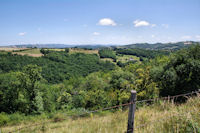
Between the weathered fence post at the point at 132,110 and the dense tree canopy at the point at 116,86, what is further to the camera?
the dense tree canopy at the point at 116,86

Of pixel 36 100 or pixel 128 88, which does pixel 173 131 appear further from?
pixel 36 100

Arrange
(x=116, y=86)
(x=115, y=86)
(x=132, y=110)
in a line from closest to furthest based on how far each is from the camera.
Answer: (x=132, y=110), (x=116, y=86), (x=115, y=86)

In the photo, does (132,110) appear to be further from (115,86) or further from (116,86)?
(115,86)

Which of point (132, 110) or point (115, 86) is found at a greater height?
point (132, 110)

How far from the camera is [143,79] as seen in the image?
21.1 meters

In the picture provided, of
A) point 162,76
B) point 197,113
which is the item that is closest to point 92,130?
point 197,113

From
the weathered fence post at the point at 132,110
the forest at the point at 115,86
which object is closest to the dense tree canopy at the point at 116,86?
the forest at the point at 115,86

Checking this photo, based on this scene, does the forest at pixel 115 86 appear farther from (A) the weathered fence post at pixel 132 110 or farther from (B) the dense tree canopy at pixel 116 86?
(A) the weathered fence post at pixel 132 110

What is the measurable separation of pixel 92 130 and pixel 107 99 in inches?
812

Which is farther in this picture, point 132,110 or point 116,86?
point 116,86

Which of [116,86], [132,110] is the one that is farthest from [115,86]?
[132,110]

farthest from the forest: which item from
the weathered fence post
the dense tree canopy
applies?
the weathered fence post

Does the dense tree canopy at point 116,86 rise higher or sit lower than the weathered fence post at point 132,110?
lower

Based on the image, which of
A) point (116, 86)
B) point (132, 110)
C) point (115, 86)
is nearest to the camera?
point (132, 110)
